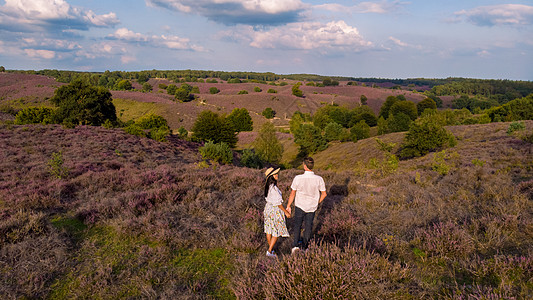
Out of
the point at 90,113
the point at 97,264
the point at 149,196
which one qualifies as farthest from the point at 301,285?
the point at 90,113

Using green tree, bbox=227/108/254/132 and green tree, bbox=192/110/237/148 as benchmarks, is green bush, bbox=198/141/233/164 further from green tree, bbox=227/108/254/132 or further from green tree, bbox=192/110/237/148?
green tree, bbox=227/108/254/132

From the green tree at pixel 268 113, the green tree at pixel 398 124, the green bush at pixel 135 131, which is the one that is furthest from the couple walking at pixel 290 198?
the green tree at pixel 268 113

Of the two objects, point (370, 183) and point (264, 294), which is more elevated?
point (264, 294)

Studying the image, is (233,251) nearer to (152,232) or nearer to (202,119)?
(152,232)

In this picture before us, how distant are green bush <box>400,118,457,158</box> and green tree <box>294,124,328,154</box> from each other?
21.3m

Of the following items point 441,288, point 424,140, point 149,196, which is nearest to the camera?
point 441,288

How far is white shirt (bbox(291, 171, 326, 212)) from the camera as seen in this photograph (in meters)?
5.38

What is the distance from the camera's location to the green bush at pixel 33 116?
Answer: 35053mm

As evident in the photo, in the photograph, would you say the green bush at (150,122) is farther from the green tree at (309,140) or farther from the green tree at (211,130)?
the green tree at (309,140)

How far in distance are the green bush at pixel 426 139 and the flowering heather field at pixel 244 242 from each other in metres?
20.0

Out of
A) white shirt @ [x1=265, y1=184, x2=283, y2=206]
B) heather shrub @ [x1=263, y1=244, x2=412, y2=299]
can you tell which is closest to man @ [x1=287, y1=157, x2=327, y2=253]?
white shirt @ [x1=265, y1=184, x2=283, y2=206]

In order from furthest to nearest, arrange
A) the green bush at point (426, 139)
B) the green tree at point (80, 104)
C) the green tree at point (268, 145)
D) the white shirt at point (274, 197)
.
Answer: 1. the green tree at point (268, 145)
2. the green tree at point (80, 104)
3. the green bush at point (426, 139)
4. the white shirt at point (274, 197)

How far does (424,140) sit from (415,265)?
29125 millimetres

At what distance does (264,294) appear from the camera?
389cm
